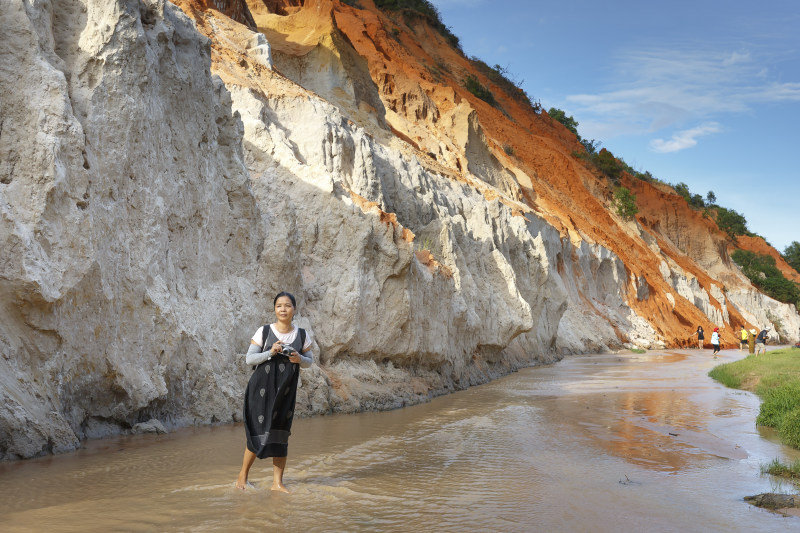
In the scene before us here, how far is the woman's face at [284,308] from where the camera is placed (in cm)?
560

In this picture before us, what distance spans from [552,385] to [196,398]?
10.3m

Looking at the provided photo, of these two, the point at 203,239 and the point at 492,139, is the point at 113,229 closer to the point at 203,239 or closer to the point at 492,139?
the point at 203,239

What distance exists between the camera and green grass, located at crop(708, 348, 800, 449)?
8664mm

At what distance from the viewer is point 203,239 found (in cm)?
959

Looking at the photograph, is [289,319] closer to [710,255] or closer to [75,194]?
[75,194]

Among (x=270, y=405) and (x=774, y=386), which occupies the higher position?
(x=270, y=405)

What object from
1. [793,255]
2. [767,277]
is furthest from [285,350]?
[793,255]

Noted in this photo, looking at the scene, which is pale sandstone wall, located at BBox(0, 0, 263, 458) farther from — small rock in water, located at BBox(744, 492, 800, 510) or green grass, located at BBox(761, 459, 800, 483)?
green grass, located at BBox(761, 459, 800, 483)

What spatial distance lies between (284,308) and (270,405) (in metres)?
0.78

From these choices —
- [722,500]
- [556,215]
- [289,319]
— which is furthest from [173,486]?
[556,215]

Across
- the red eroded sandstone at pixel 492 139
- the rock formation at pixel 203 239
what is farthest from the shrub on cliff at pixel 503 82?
the rock formation at pixel 203 239

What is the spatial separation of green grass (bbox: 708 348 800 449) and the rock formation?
572cm

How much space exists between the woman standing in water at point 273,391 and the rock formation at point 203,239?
2.21 metres

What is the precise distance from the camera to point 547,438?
350 inches
